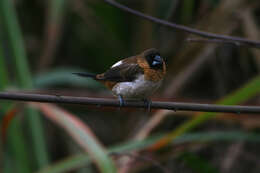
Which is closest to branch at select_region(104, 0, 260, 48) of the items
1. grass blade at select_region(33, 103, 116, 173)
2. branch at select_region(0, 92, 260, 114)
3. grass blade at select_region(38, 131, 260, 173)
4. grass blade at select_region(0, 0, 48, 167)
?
branch at select_region(0, 92, 260, 114)

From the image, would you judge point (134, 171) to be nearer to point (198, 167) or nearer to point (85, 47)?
point (198, 167)

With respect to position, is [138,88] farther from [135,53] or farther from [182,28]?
[135,53]

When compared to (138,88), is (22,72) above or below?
below

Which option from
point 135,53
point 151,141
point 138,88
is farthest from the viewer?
point 135,53

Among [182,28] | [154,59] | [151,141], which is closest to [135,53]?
[151,141]

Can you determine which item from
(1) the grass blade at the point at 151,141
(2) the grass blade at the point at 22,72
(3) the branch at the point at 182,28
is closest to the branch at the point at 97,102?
(3) the branch at the point at 182,28

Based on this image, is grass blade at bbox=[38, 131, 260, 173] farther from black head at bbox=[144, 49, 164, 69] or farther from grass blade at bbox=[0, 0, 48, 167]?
black head at bbox=[144, 49, 164, 69]

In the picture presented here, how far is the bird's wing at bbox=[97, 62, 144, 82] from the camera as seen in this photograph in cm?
306

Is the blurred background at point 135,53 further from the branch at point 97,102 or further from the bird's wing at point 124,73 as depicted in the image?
the branch at point 97,102

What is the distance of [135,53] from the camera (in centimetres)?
515

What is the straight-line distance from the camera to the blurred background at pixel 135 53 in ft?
13.3

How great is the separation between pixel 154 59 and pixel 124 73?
0.24 metres

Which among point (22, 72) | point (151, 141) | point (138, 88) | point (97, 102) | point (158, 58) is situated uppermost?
point (97, 102)

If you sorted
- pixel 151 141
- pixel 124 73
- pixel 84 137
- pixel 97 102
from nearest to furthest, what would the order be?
pixel 97 102, pixel 124 73, pixel 84 137, pixel 151 141
